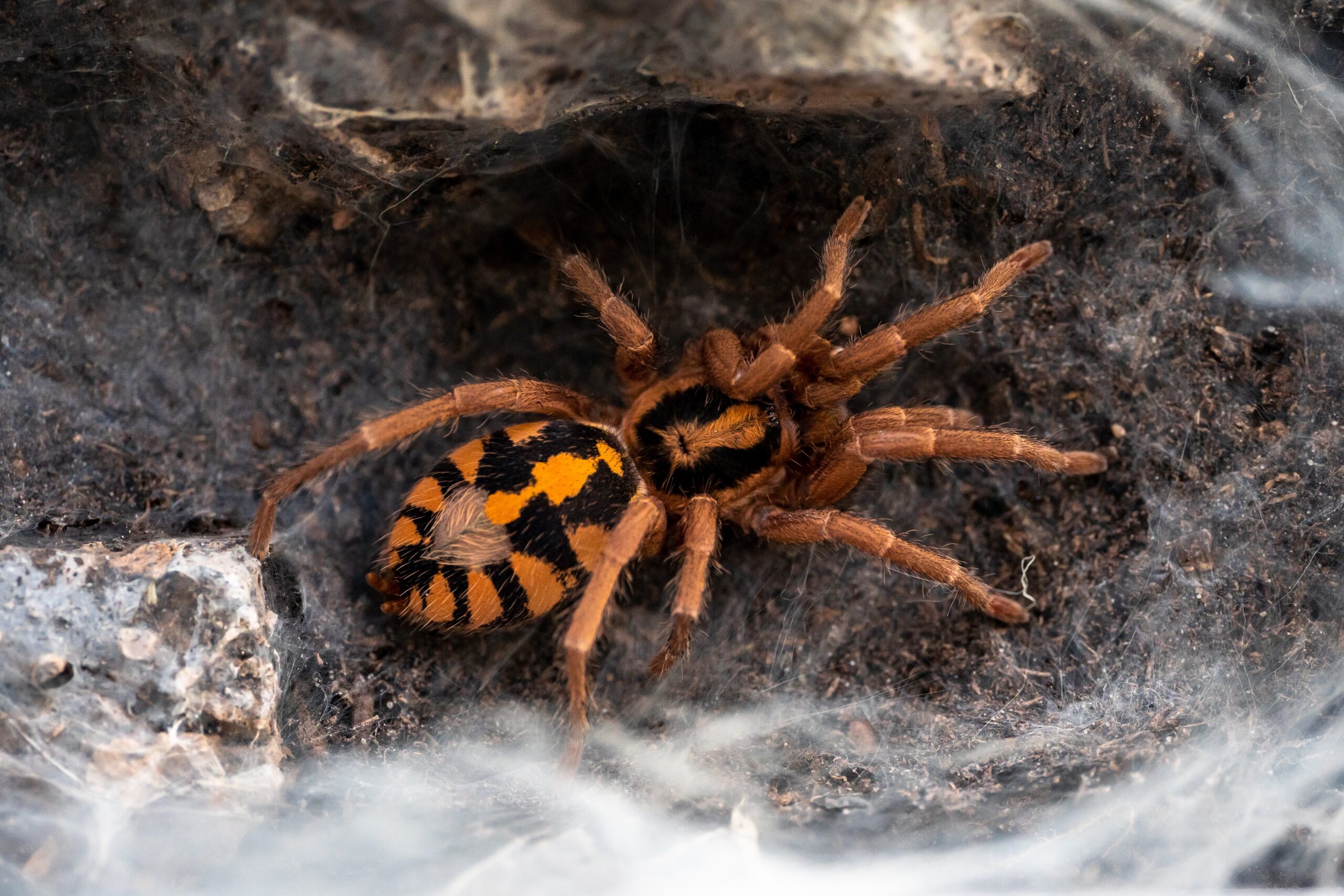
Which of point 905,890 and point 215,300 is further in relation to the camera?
point 215,300

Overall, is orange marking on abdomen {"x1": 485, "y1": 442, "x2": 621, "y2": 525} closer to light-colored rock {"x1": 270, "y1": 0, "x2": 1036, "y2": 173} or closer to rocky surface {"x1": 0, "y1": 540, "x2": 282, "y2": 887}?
rocky surface {"x1": 0, "y1": 540, "x2": 282, "y2": 887}

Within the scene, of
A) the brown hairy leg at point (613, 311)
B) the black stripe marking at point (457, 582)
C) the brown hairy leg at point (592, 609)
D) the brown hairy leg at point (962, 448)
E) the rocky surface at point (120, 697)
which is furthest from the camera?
the brown hairy leg at point (613, 311)

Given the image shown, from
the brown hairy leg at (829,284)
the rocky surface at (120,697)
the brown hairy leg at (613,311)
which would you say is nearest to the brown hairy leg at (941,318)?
the brown hairy leg at (829,284)

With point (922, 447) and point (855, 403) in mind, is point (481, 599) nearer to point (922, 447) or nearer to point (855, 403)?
point (922, 447)

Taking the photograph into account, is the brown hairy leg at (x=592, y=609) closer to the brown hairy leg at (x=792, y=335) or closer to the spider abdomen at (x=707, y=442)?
the spider abdomen at (x=707, y=442)

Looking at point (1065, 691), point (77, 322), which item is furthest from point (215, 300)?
point (1065, 691)

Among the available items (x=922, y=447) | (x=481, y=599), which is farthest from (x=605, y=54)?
(x=481, y=599)

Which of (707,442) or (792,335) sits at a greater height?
(792,335)

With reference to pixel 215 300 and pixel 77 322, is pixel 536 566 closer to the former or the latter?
pixel 215 300
